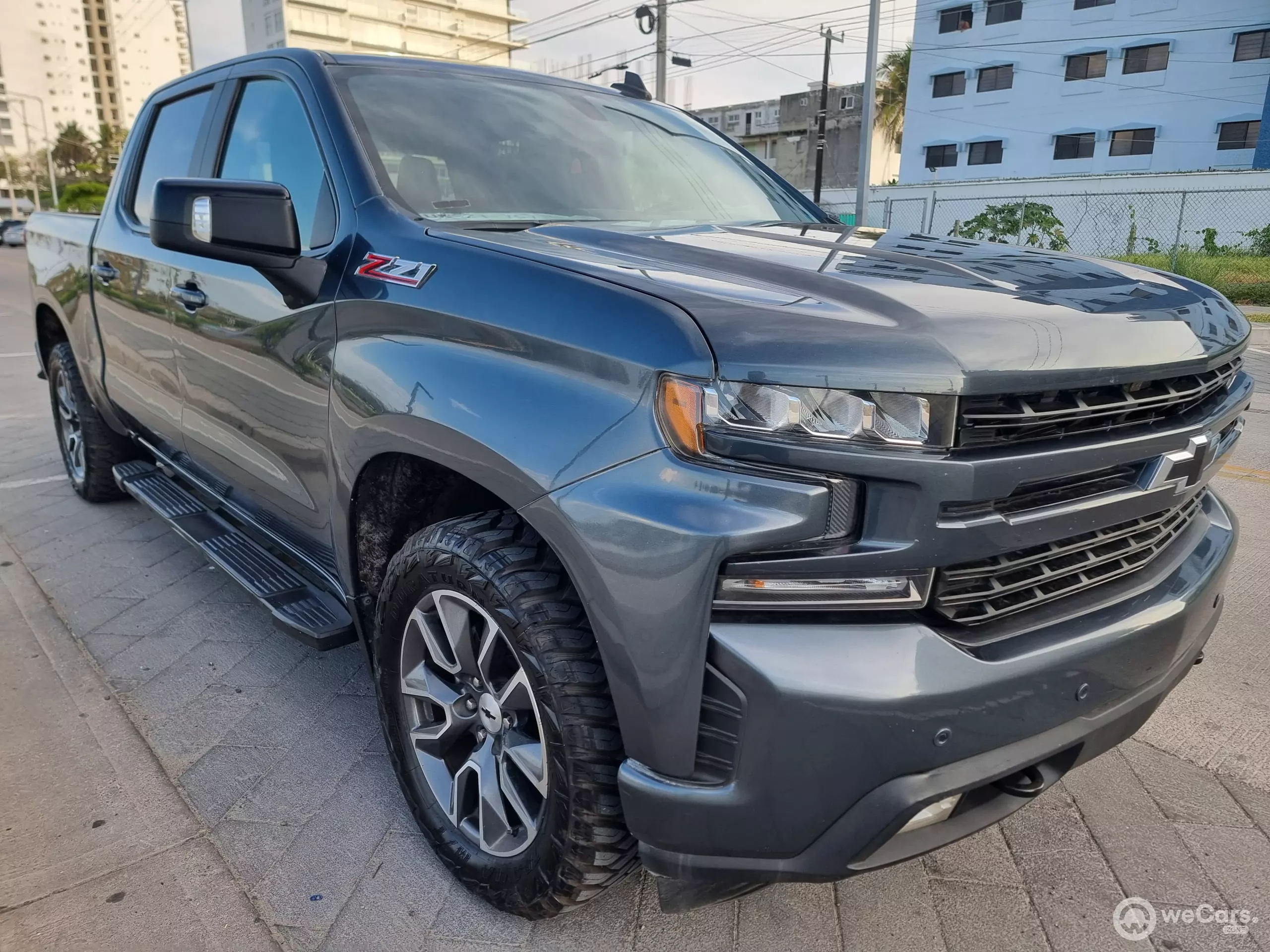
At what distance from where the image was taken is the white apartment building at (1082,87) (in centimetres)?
3284

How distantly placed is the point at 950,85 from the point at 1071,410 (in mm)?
43227

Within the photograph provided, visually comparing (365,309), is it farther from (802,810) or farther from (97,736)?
(97,736)

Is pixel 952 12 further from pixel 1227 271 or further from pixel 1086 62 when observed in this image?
pixel 1227 271

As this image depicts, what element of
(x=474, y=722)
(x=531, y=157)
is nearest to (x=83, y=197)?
(x=531, y=157)

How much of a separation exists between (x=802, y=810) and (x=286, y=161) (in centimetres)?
229

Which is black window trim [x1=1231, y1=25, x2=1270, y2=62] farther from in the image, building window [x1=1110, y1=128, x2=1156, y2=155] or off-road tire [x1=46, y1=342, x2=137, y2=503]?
off-road tire [x1=46, y1=342, x2=137, y2=503]

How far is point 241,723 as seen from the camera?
2771 mm

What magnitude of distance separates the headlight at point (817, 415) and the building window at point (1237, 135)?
39747 millimetres

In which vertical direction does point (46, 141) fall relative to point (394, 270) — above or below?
above

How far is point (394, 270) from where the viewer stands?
2.08 meters

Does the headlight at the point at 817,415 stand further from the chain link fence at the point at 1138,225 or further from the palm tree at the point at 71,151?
the palm tree at the point at 71,151

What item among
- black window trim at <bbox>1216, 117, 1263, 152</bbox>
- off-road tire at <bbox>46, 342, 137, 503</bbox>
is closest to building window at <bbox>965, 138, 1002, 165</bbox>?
black window trim at <bbox>1216, 117, 1263, 152</bbox>

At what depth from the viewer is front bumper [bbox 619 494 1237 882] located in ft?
4.61

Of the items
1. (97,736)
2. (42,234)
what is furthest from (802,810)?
(42,234)
